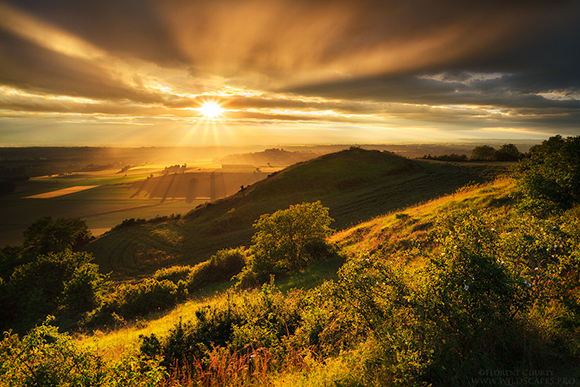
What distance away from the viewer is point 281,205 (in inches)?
2355

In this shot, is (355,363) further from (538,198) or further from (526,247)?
(538,198)

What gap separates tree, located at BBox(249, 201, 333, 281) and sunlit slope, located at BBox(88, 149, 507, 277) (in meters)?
15.1

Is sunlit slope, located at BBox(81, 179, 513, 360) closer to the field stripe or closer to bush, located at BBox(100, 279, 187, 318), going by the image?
bush, located at BBox(100, 279, 187, 318)

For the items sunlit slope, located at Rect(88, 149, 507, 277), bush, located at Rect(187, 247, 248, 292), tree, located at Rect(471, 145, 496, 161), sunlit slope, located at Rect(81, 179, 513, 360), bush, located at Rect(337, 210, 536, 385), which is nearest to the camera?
bush, located at Rect(337, 210, 536, 385)

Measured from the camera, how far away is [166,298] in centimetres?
2209

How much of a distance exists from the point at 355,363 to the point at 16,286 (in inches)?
1333

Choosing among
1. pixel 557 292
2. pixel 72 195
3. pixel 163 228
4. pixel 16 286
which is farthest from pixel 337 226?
pixel 72 195

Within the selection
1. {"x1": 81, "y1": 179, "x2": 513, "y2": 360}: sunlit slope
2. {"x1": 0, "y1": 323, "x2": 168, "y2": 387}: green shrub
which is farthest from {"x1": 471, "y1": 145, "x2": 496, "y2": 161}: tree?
{"x1": 0, "y1": 323, "x2": 168, "y2": 387}: green shrub

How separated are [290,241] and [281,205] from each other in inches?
1521

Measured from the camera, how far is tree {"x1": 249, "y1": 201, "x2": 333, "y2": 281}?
819 inches

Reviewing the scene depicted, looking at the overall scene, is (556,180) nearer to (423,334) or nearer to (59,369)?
(423,334)

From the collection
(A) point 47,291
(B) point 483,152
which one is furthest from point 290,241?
(B) point 483,152

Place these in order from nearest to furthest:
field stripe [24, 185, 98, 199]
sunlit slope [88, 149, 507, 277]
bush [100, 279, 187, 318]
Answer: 1. bush [100, 279, 187, 318]
2. sunlit slope [88, 149, 507, 277]
3. field stripe [24, 185, 98, 199]

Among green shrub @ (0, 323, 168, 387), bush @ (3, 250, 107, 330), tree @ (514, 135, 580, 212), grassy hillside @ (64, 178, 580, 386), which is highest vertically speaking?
tree @ (514, 135, 580, 212)
